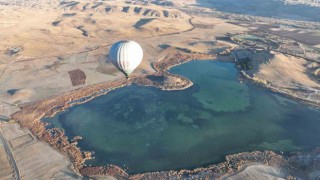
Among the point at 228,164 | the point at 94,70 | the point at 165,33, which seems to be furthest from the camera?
the point at 165,33

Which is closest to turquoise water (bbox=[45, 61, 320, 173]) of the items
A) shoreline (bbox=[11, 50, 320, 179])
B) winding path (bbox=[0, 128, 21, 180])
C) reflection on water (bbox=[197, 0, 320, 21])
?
shoreline (bbox=[11, 50, 320, 179])

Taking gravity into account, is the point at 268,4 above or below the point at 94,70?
above

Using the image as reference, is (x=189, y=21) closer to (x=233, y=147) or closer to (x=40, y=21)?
(x=40, y=21)

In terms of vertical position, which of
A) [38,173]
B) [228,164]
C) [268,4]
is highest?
[268,4]

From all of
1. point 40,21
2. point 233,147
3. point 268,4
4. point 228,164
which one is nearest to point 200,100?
point 233,147

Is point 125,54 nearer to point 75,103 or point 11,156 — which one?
point 75,103

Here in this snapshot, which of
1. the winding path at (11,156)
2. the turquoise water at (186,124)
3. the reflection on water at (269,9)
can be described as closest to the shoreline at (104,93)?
the turquoise water at (186,124)
